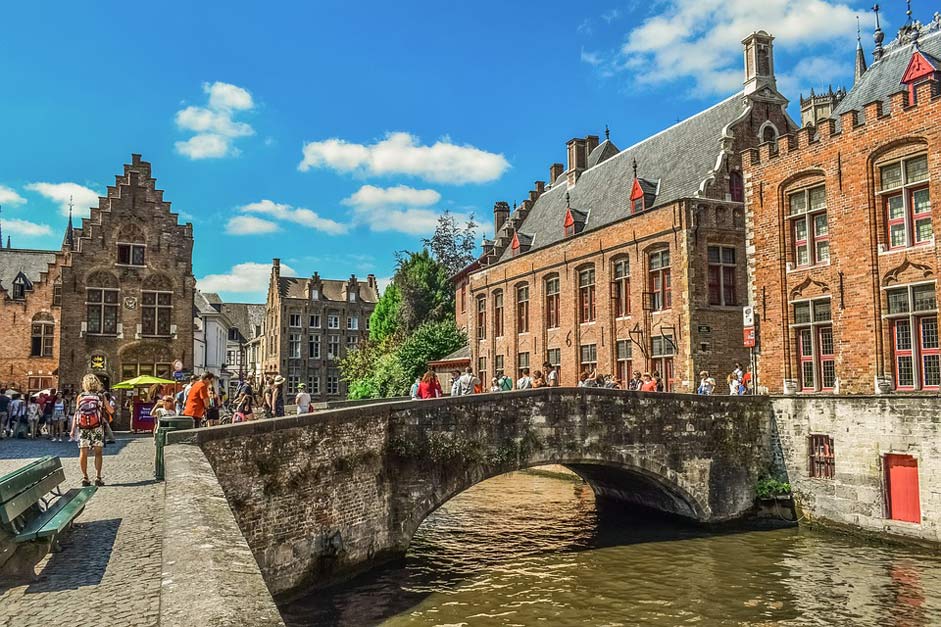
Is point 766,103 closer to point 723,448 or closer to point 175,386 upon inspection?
point 723,448

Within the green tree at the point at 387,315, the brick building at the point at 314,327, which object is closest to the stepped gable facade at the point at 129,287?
the green tree at the point at 387,315

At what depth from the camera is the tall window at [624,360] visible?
26469 mm

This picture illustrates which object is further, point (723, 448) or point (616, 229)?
point (616, 229)

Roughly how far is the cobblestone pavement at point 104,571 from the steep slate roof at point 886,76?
1863 cm

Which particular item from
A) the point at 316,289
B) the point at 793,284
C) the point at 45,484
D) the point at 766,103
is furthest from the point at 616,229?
the point at 316,289

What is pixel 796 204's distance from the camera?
66.0ft

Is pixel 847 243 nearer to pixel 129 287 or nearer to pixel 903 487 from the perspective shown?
pixel 903 487

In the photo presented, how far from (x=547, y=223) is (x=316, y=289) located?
33.1 m

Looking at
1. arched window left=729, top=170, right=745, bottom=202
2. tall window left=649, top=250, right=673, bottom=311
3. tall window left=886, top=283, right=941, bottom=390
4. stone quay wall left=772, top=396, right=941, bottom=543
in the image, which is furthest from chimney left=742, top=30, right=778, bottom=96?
stone quay wall left=772, top=396, right=941, bottom=543

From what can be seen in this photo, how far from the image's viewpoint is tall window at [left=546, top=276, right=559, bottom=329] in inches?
1208

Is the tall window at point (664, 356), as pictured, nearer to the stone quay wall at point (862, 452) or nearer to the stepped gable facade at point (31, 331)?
the stone quay wall at point (862, 452)

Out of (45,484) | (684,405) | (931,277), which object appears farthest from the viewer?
(684,405)

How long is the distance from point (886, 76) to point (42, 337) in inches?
1386

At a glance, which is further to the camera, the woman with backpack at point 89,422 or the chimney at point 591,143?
the chimney at point 591,143
